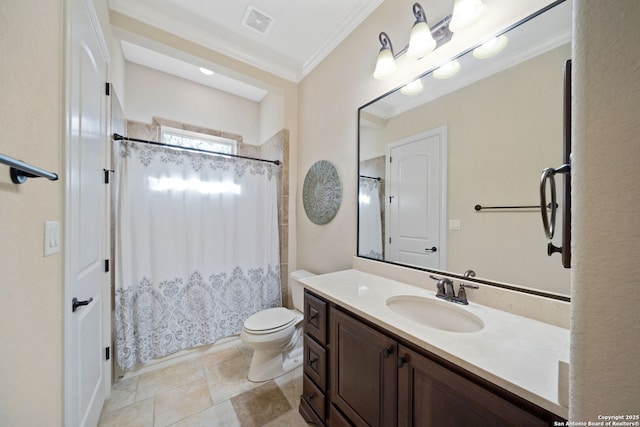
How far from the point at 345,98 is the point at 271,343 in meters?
2.01

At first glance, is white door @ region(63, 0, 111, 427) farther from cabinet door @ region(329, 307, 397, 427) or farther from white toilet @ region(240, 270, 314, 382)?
cabinet door @ region(329, 307, 397, 427)

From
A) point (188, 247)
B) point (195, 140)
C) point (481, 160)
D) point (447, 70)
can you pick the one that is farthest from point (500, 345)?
point (195, 140)

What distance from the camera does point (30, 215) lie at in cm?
67

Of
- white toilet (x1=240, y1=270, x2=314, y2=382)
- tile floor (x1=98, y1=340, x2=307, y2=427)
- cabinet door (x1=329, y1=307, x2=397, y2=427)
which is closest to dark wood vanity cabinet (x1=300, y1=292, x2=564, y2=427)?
cabinet door (x1=329, y1=307, x2=397, y2=427)

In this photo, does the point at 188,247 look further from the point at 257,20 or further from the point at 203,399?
the point at 257,20

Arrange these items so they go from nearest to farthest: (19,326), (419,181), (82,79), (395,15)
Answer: (19,326)
(82,79)
(419,181)
(395,15)

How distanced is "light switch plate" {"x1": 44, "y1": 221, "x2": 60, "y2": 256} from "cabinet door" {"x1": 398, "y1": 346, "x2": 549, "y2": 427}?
50.0 inches

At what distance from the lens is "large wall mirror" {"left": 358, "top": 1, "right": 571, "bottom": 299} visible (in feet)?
2.96

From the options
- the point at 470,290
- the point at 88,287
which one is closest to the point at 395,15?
the point at 470,290

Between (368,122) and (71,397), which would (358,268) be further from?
(71,397)

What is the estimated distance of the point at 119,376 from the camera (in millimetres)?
1698

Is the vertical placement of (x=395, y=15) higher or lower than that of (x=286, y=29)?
lower

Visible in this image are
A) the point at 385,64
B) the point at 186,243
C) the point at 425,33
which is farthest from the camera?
the point at 186,243

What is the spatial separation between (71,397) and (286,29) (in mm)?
2572
